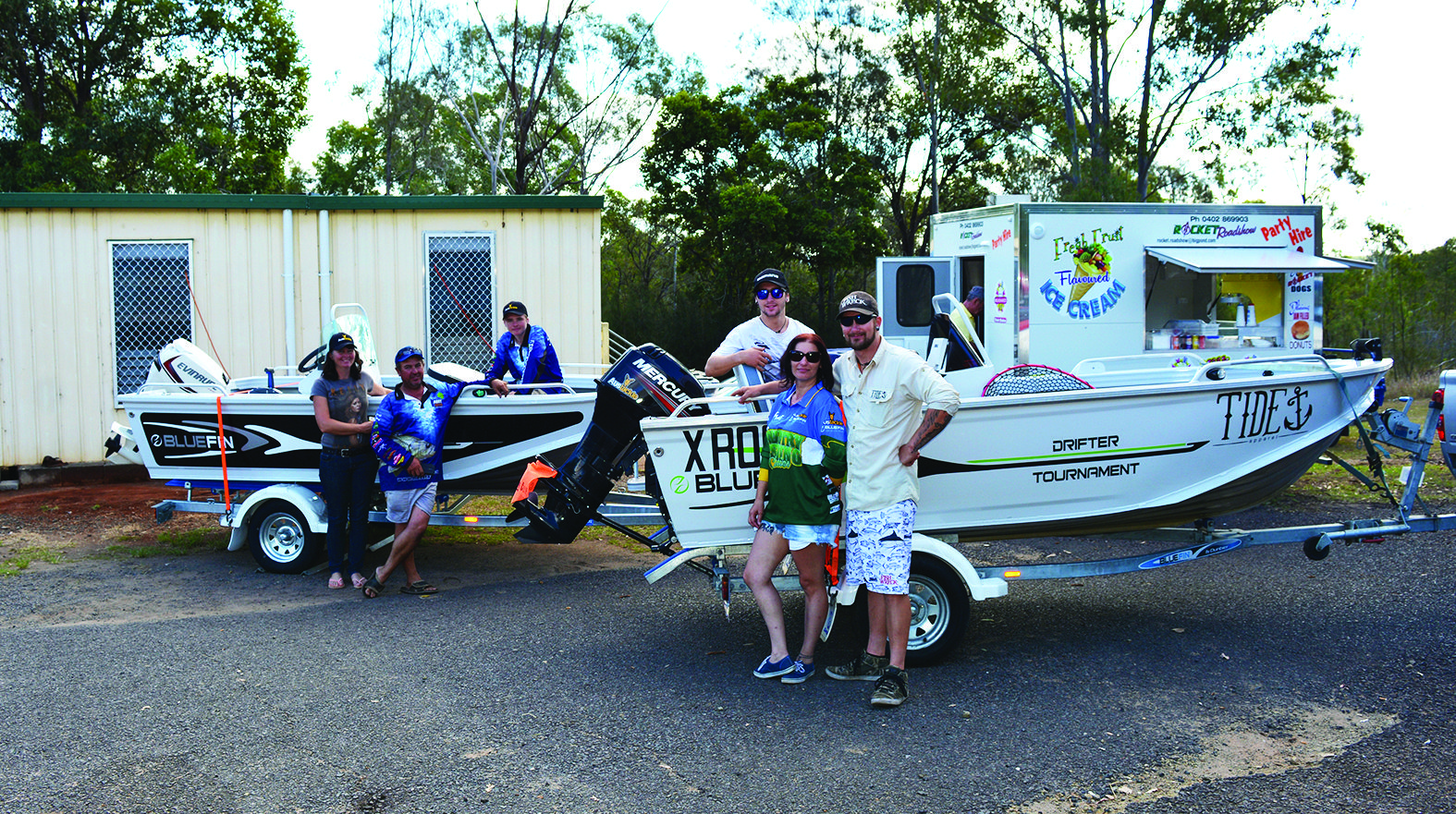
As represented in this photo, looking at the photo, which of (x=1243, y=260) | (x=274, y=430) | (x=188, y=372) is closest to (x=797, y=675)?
(x=274, y=430)

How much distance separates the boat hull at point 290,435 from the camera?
24.4 ft

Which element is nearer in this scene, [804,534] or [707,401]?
[804,534]

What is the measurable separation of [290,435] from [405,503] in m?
1.46

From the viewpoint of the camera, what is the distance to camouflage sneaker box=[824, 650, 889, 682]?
4867 mm

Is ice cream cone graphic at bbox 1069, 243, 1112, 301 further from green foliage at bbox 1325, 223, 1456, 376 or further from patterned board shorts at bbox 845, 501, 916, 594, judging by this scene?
green foliage at bbox 1325, 223, 1456, 376

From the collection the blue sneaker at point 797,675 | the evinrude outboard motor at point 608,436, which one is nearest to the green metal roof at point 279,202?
the evinrude outboard motor at point 608,436

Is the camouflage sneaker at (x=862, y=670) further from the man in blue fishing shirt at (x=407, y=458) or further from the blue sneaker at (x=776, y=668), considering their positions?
the man in blue fishing shirt at (x=407, y=458)

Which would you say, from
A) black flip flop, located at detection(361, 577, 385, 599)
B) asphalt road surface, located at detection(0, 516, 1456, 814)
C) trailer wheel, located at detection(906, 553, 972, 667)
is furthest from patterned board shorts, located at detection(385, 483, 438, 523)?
trailer wheel, located at detection(906, 553, 972, 667)

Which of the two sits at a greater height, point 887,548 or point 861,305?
point 861,305

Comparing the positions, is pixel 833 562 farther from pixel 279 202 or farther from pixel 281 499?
pixel 279 202

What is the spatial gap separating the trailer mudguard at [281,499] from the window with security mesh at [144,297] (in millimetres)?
4520

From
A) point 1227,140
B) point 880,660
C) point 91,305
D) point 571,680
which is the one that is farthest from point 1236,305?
point 1227,140

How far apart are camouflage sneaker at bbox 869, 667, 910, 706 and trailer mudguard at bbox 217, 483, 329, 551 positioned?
427 cm

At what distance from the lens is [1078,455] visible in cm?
529
